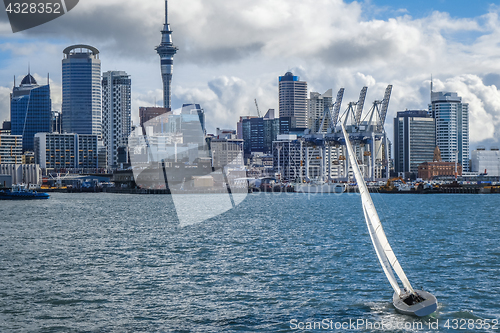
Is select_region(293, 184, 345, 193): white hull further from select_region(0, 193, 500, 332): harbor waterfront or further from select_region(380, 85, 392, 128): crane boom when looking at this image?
select_region(0, 193, 500, 332): harbor waterfront

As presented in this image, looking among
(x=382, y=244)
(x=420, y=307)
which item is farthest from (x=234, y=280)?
(x=420, y=307)

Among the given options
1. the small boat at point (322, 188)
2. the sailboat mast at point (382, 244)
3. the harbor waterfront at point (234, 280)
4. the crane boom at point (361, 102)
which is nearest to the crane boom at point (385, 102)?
the crane boom at point (361, 102)

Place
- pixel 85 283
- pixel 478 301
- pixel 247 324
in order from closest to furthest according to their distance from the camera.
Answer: pixel 247 324 < pixel 478 301 < pixel 85 283

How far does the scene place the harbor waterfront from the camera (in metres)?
19.8

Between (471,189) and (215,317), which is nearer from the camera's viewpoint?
(215,317)

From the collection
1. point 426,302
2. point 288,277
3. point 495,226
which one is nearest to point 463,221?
point 495,226

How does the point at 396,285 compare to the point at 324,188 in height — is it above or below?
above

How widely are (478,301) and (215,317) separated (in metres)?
9.86

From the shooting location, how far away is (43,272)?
2894cm

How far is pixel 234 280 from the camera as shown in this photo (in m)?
26.5

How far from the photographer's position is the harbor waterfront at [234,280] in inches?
778

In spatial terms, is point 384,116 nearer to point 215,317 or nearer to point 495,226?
point 495,226

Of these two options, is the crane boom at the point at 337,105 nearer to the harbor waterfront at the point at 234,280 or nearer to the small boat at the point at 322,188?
the small boat at the point at 322,188

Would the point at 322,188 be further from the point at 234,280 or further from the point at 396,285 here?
the point at 396,285
